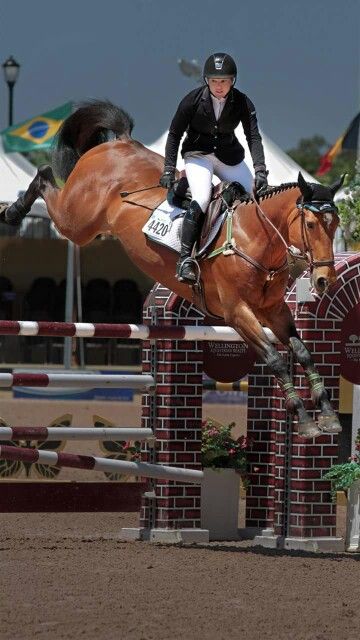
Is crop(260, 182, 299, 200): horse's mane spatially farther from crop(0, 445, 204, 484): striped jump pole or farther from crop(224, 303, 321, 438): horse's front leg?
crop(0, 445, 204, 484): striped jump pole

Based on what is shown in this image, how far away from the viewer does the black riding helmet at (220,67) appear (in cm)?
722

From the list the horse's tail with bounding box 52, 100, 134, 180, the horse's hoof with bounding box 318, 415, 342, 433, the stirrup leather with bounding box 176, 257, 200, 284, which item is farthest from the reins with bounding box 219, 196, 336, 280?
the horse's tail with bounding box 52, 100, 134, 180

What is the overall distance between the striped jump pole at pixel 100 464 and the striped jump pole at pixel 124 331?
65 centimetres

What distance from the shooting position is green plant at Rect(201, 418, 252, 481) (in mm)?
8289

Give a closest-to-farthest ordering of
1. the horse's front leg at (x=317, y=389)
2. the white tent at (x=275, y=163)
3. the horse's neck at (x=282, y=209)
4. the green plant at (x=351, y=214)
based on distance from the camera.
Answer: the horse's front leg at (x=317, y=389) → the horse's neck at (x=282, y=209) → the green plant at (x=351, y=214) → the white tent at (x=275, y=163)

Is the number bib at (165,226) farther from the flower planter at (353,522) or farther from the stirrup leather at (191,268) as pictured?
the flower planter at (353,522)

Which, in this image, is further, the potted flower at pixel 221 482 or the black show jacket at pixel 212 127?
the potted flower at pixel 221 482

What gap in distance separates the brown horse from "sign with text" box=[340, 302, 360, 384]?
2.06ft

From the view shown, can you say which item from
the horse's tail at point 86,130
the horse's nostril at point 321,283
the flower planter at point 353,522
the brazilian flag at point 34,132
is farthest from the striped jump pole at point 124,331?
the brazilian flag at point 34,132

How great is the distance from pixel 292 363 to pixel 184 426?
0.76 meters

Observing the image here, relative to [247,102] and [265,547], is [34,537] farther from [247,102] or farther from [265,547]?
[247,102]

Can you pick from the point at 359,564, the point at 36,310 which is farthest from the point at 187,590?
the point at 36,310

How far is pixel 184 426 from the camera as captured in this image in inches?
314

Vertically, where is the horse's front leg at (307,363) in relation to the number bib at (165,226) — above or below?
below
